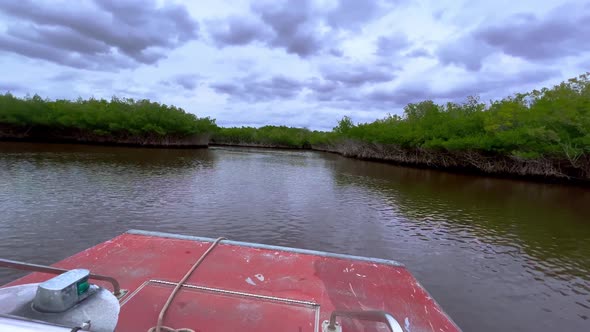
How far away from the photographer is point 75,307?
1.38m

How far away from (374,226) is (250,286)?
23.1 feet

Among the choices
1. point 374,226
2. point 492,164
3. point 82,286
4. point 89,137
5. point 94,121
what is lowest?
point 374,226

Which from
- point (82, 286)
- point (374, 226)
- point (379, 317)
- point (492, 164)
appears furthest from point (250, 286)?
point (492, 164)

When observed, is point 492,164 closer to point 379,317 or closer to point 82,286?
point 379,317

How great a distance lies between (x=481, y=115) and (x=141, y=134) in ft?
155

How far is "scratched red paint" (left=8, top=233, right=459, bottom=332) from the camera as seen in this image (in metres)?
3.05

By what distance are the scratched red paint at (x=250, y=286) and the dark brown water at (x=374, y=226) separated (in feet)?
5.96

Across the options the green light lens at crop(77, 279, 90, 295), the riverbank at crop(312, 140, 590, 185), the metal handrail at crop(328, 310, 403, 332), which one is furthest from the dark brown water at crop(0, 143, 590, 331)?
the riverbank at crop(312, 140, 590, 185)

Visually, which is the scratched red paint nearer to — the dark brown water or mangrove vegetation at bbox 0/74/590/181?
the dark brown water

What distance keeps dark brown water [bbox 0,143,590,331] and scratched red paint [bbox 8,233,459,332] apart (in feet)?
5.96

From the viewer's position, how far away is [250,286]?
3.84 metres

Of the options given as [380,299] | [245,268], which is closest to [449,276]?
[380,299]

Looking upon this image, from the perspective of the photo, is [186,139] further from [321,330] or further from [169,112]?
[321,330]

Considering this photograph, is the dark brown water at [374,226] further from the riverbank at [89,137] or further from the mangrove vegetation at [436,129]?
the riverbank at [89,137]
